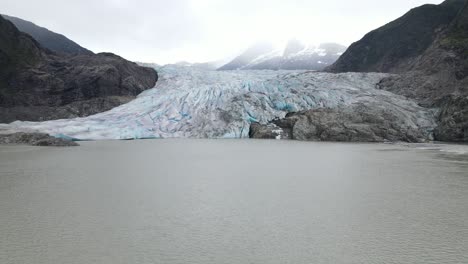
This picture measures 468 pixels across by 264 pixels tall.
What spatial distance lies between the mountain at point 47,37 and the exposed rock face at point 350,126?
38.6 m

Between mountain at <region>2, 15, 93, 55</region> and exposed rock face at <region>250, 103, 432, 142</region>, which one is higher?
mountain at <region>2, 15, 93, 55</region>

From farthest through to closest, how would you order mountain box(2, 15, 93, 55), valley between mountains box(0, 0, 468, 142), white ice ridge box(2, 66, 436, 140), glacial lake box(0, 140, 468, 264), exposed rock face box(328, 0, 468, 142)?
mountain box(2, 15, 93, 55), white ice ridge box(2, 66, 436, 140), valley between mountains box(0, 0, 468, 142), exposed rock face box(328, 0, 468, 142), glacial lake box(0, 140, 468, 264)

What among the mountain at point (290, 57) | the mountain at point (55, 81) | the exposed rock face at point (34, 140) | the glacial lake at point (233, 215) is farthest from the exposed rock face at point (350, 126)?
the mountain at point (290, 57)

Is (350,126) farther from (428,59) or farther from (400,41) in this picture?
(400,41)

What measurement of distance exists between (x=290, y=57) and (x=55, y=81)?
43.6 meters

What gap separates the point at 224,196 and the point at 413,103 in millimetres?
21336

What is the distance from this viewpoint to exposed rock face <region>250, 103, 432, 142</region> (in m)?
20.0

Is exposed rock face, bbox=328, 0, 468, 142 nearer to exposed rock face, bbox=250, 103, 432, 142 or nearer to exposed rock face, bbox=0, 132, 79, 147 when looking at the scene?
exposed rock face, bbox=250, 103, 432, 142

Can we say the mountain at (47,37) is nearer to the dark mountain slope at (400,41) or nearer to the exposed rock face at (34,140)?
the dark mountain slope at (400,41)

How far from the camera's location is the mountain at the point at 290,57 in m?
61.9

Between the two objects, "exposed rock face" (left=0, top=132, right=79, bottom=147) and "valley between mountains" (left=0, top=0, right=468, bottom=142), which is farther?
"valley between mountains" (left=0, top=0, right=468, bottom=142)

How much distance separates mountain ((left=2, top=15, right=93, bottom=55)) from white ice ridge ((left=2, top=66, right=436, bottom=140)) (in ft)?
98.5

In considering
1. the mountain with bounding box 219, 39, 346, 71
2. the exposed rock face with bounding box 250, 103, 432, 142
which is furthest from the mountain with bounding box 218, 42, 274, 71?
the exposed rock face with bounding box 250, 103, 432, 142

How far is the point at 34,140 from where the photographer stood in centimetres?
1675
